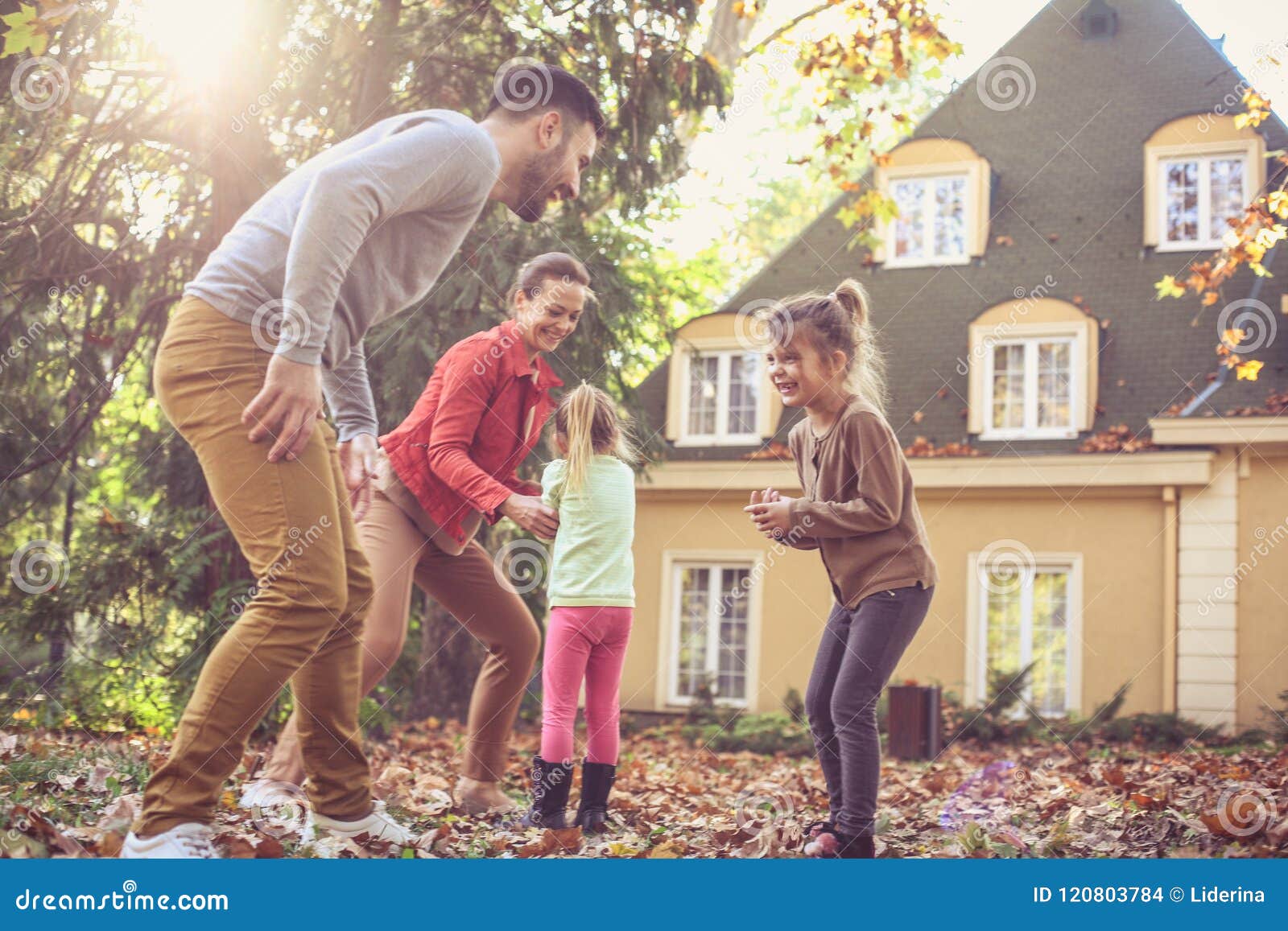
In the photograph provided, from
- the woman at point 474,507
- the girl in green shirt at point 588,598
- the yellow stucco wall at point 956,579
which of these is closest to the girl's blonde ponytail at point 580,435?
the girl in green shirt at point 588,598

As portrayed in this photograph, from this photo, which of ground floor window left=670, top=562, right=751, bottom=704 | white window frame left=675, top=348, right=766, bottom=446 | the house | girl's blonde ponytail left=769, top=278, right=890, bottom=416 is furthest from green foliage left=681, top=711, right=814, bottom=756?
girl's blonde ponytail left=769, top=278, right=890, bottom=416

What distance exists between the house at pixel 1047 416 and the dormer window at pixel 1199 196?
0.07 feet

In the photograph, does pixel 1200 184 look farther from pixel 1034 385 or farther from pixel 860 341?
pixel 860 341

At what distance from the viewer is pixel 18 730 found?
6461 mm

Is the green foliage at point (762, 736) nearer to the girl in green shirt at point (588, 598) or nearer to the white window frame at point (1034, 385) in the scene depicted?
the white window frame at point (1034, 385)

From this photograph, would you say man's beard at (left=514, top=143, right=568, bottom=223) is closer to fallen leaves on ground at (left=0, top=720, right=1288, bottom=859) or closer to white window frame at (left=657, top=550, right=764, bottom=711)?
fallen leaves on ground at (left=0, top=720, right=1288, bottom=859)

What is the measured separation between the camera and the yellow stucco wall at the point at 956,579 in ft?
38.5

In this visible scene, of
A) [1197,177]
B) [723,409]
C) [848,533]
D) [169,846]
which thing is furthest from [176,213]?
[1197,177]

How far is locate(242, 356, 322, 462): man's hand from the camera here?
2.81 metres

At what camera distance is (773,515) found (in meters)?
3.69

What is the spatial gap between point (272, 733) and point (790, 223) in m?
19.7

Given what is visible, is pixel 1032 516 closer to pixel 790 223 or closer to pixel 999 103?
pixel 999 103

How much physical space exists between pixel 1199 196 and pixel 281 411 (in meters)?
11.9

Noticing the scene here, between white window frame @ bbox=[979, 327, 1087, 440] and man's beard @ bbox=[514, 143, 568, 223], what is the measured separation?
9.97 m
